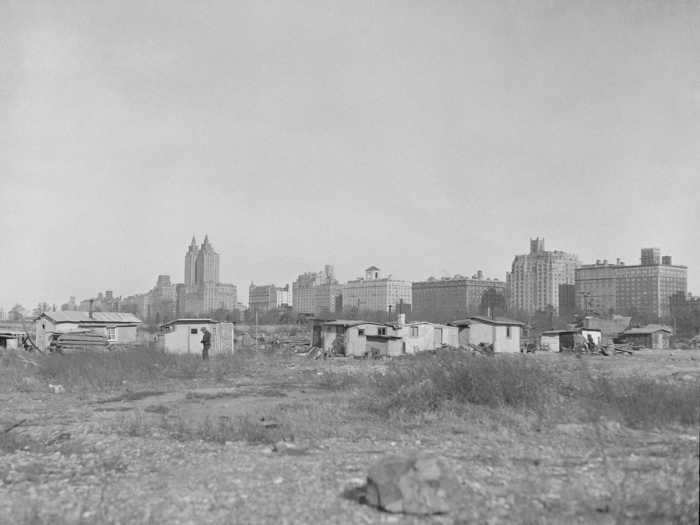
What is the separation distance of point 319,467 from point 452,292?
451 feet

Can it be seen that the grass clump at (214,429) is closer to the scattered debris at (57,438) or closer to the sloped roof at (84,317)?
the scattered debris at (57,438)

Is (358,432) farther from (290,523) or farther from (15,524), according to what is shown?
(15,524)

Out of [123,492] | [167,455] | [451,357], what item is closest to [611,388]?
[451,357]

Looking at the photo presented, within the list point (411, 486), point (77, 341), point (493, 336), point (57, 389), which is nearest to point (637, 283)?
point (493, 336)

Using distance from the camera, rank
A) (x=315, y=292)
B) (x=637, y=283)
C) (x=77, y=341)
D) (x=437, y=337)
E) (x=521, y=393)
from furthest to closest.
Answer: (x=315, y=292)
(x=637, y=283)
(x=437, y=337)
(x=77, y=341)
(x=521, y=393)

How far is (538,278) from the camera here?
136125 millimetres

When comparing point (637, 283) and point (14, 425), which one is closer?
point (14, 425)

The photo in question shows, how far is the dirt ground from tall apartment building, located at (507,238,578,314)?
415 feet

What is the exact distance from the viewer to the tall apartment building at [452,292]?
457 feet

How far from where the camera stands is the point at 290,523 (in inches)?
232

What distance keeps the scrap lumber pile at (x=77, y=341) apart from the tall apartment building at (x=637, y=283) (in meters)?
103

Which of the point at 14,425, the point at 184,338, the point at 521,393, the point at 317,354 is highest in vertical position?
the point at 521,393

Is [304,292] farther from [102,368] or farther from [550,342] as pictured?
[102,368]

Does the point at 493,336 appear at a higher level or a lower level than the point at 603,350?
higher
